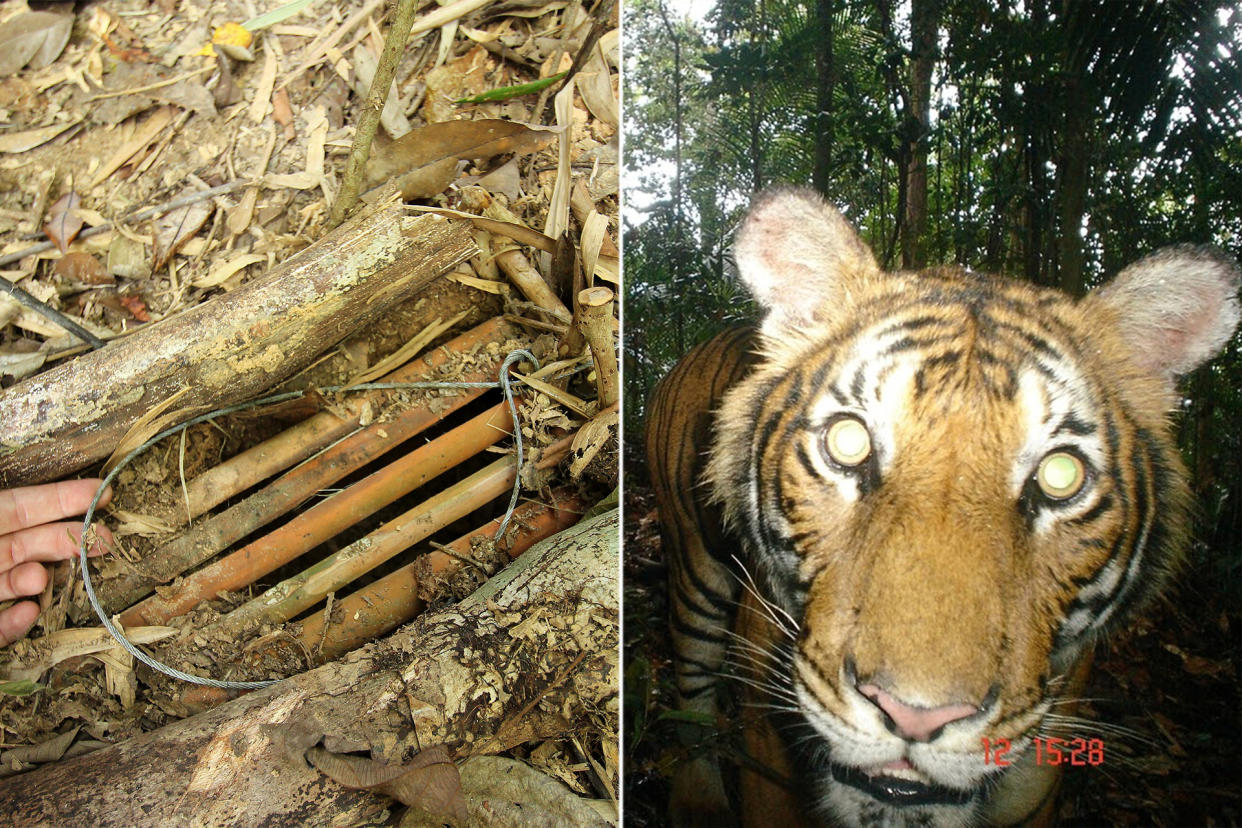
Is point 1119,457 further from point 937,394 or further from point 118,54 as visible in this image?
point 118,54

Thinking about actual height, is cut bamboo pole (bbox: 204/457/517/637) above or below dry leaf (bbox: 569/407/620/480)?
below

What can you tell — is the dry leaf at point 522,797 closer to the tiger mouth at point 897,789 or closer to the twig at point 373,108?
the tiger mouth at point 897,789

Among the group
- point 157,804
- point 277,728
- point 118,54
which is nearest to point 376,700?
point 277,728

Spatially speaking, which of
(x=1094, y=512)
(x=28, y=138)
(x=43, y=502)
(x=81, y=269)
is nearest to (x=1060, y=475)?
(x=1094, y=512)

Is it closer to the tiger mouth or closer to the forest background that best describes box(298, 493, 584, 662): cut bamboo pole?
the forest background
